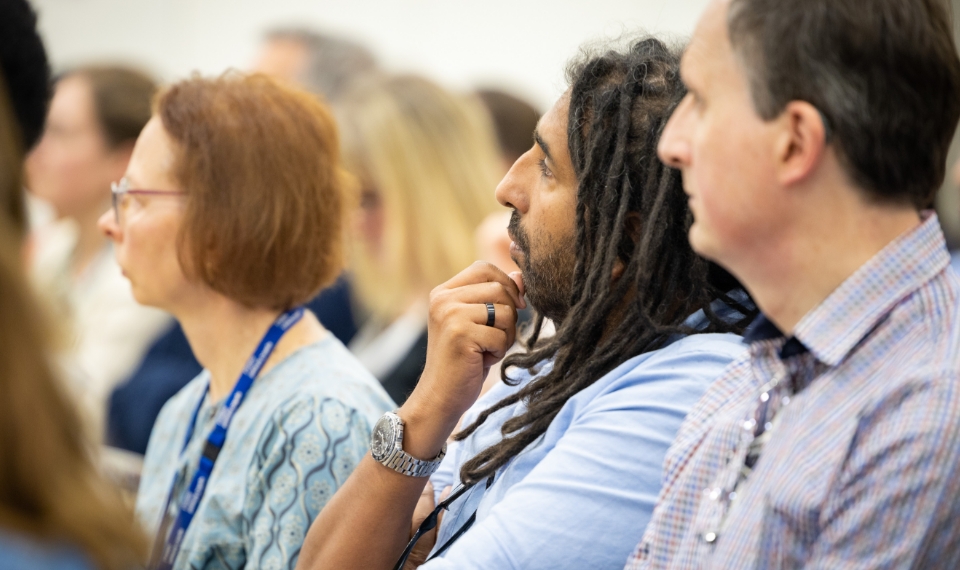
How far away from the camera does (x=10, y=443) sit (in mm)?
795

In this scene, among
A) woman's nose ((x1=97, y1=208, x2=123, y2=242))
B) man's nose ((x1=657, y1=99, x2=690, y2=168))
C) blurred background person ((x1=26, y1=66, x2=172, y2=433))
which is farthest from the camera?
blurred background person ((x1=26, y1=66, x2=172, y2=433))

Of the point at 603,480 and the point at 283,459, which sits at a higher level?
the point at 603,480

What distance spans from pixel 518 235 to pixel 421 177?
198 cm

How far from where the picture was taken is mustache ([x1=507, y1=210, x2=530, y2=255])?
159 centimetres

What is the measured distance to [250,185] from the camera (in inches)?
82.5

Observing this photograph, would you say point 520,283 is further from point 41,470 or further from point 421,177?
point 421,177

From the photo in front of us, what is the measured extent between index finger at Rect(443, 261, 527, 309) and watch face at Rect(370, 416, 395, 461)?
0.83ft

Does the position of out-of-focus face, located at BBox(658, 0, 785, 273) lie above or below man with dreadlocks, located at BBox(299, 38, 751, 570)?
above

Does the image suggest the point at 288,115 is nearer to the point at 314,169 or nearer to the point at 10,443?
the point at 314,169

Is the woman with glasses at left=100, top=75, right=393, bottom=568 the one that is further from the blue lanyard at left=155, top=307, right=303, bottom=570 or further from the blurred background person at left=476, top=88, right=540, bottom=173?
the blurred background person at left=476, top=88, right=540, bottom=173

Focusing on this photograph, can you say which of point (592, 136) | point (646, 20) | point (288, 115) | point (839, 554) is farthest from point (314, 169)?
point (646, 20)

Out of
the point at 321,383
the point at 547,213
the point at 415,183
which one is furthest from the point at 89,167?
the point at 547,213

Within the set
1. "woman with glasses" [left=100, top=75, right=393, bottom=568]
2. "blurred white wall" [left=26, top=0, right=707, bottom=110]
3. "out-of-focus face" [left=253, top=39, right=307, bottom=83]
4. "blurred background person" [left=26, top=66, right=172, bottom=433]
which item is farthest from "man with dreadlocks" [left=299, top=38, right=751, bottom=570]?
"blurred white wall" [left=26, top=0, right=707, bottom=110]

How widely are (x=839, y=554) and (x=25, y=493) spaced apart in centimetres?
71
